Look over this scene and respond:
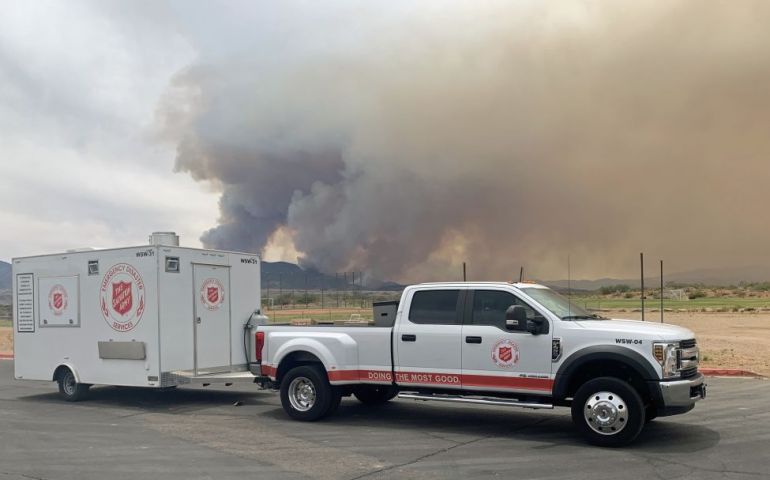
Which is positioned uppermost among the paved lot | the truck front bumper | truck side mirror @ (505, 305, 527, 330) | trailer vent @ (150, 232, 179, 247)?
trailer vent @ (150, 232, 179, 247)

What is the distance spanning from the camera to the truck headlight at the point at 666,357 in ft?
29.2

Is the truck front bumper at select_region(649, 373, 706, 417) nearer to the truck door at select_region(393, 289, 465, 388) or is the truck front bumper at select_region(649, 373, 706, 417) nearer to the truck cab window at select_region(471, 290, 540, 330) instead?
the truck cab window at select_region(471, 290, 540, 330)

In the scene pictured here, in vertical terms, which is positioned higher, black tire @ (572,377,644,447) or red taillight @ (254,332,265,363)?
red taillight @ (254,332,265,363)

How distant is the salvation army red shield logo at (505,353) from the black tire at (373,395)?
2457 millimetres

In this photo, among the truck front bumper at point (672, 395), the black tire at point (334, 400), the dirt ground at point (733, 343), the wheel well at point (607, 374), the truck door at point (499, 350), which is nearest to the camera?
the truck front bumper at point (672, 395)

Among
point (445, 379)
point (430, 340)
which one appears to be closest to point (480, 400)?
point (445, 379)

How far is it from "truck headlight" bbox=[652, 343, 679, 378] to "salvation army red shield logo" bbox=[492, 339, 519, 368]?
1.68 m

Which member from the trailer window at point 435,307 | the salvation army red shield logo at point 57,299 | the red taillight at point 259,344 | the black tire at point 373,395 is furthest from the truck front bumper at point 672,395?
the salvation army red shield logo at point 57,299

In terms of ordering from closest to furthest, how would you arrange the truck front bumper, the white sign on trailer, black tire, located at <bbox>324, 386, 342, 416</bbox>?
the truck front bumper < black tire, located at <bbox>324, 386, 342, 416</bbox> < the white sign on trailer

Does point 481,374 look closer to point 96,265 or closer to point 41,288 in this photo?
point 96,265

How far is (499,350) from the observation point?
32.2 feet

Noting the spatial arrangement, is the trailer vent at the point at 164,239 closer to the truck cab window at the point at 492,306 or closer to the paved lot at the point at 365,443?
the paved lot at the point at 365,443

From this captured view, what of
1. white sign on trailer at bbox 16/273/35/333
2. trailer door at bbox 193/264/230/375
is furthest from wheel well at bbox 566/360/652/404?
white sign on trailer at bbox 16/273/35/333

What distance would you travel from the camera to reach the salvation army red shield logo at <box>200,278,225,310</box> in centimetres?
1373
